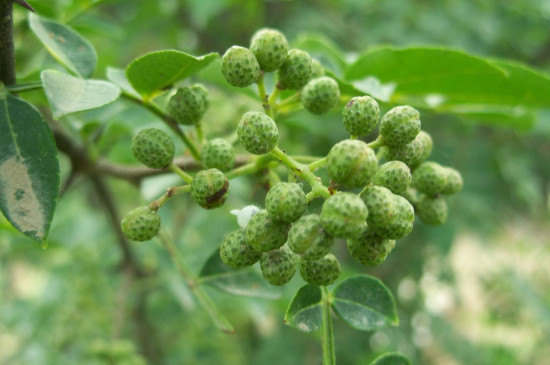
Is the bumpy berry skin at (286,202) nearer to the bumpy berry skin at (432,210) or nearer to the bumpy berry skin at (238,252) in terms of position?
the bumpy berry skin at (238,252)

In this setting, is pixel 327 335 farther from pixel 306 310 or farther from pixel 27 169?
pixel 27 169

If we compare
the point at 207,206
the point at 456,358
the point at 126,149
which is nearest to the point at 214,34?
the point at 126,149

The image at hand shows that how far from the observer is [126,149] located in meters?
2.45

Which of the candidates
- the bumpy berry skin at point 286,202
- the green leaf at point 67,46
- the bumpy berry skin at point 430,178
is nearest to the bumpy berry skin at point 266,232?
the bumpy berry skin at point 286,202

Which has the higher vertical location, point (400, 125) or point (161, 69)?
point (400, 125)

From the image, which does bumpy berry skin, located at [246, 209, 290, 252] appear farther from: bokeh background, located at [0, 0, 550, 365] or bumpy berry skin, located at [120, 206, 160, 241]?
bokeh background, located at [0, 0, 550, 365]

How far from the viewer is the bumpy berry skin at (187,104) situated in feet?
4.86

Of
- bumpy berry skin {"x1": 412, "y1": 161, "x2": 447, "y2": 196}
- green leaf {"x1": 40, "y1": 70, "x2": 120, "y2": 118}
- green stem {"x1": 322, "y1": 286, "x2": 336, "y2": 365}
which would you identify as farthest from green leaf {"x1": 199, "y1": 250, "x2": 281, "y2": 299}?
green leaf {"x1": 40, "y1": 70, "x2": 120, "y2": 118}

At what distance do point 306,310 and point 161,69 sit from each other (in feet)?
2.31

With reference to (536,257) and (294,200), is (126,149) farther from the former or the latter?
(536,257)

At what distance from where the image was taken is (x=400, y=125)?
1236mm

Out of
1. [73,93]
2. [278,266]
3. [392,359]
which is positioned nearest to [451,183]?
[392,359]

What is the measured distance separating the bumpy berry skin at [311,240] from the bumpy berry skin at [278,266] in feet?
0.41

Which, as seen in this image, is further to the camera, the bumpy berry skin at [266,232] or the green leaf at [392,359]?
the green leaf at [392,359]
